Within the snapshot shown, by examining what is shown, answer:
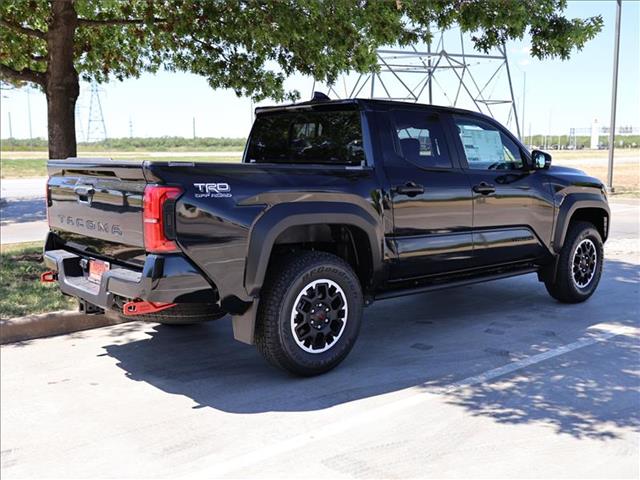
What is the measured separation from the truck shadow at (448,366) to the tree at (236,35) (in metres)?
3.04

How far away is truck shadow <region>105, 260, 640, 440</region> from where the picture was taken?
4301mm

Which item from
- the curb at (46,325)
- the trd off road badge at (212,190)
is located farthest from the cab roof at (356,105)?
the curb at (46,325)

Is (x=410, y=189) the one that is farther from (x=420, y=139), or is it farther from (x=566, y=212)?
(x=566, y=212)

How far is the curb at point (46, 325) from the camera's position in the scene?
18.3 ft

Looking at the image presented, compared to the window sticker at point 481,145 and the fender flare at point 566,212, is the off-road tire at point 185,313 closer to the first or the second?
the window sticker at point 481,145

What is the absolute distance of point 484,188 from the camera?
592 cm

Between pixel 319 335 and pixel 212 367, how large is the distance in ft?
2.87

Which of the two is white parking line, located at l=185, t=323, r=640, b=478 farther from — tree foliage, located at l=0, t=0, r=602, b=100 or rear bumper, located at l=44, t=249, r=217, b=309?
tree foliage, located at l=0, t=0, r=602, b=100

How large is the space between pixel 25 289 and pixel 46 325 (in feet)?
3.71

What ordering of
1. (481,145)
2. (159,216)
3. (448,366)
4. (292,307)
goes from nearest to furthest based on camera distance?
(159,216), (292,307), (448,366), (481,145)

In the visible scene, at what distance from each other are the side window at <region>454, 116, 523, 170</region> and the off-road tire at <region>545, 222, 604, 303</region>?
1.08 m

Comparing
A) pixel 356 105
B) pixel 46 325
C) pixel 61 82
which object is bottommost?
pixel 46 325

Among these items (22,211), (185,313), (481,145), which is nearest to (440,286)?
(481,145)

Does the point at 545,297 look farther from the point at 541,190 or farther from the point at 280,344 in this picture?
the point at 280,344
